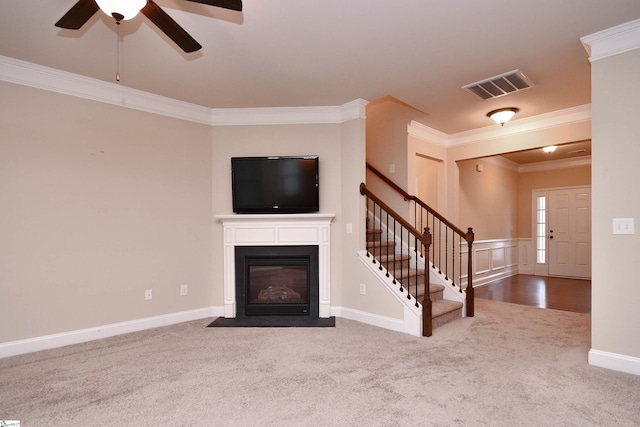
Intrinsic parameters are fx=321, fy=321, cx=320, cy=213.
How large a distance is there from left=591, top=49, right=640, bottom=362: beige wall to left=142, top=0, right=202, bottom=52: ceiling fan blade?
10.1ft

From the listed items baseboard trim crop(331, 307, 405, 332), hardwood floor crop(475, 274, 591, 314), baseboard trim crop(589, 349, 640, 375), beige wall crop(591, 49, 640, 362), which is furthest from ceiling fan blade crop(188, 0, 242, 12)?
hardwood floor crop(475, 274, 591, 314)

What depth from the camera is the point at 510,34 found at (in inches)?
99.5

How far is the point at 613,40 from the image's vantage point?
2.48m

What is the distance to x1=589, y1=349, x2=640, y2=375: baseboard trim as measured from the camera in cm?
241

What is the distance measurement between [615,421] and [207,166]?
4212mm

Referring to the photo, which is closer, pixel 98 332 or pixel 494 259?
pixel 98 332

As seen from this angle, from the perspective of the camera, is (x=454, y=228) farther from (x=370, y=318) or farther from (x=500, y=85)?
(x=500, y=85)

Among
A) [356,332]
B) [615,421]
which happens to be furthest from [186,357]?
[615,421]

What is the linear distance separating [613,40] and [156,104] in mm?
4291

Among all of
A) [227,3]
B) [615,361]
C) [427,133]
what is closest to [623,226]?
[615,361]

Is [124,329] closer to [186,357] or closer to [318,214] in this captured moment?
[186,357]

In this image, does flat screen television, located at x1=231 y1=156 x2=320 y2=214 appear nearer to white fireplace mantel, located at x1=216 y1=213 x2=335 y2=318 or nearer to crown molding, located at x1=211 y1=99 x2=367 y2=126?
white fireplace mantel, located at x1=216 y1=213 x2=335 y2=318

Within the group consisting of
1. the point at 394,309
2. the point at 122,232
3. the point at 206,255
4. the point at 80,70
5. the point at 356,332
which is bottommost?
the point at 356,332

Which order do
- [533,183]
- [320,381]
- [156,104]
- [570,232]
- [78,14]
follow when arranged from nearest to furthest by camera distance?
[78,14], [320,381], [156,104], [570,232], [533,183]
